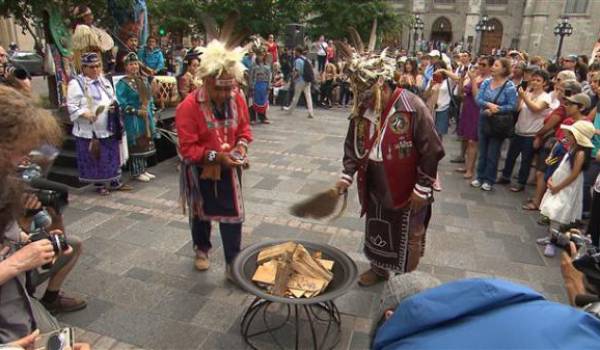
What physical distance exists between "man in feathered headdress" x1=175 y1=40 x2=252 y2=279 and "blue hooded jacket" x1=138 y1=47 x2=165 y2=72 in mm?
4860

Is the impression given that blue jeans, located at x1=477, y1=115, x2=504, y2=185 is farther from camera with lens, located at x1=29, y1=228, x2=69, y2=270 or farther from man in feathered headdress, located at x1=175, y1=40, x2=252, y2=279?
camera with lens, located at x1=29, y1=228, x2=69, y2=270

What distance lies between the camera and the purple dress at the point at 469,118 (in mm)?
6781

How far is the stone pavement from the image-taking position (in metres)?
3.11

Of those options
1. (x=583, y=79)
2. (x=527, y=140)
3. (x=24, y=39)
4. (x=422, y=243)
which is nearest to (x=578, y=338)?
(x=422, y=243)

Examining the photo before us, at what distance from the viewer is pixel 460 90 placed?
7918 mm

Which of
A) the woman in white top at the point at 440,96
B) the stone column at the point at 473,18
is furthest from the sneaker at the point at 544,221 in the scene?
the stone column at the point at 473,18

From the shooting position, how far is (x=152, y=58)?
7855mm

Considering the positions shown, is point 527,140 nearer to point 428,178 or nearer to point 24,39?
point 428,178

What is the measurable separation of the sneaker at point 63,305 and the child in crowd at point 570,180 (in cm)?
434

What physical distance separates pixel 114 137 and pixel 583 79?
25.7 feet

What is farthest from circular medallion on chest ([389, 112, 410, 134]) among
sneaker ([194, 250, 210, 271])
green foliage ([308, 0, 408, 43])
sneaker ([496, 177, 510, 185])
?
green foliage ([308, 0, 408, 43])

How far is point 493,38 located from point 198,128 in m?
47.1

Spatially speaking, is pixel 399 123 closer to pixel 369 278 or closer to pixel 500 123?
pixel 369 278

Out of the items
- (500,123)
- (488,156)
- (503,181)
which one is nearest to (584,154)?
(500,123)
